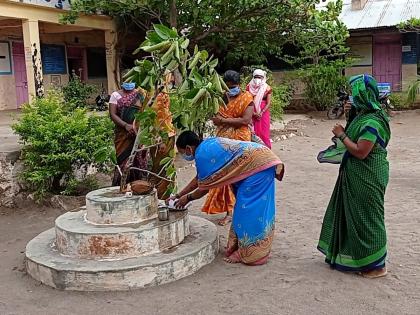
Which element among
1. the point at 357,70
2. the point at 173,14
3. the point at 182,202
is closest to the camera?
the point at 182,202

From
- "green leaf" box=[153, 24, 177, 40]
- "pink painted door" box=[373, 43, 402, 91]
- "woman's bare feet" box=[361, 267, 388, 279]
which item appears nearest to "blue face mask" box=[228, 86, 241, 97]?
"green leaf" box=[153, 24, 177, 40]

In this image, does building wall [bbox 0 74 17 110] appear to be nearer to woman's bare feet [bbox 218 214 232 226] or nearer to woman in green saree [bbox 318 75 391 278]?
woman's bare feet [bbox 218 214 232 226]

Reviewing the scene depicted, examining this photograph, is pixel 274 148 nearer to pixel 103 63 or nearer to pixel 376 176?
pixel 376 176

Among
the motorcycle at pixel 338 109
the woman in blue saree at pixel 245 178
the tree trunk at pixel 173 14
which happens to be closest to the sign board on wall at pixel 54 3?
the tree trunk at pixel 173 14

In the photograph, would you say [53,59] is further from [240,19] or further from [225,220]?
[225,220]

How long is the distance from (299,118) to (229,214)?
1043cm

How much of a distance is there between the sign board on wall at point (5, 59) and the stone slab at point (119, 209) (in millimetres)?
11268

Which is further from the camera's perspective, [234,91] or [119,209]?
[234,91]

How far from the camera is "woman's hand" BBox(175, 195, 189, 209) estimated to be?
4.29 metres

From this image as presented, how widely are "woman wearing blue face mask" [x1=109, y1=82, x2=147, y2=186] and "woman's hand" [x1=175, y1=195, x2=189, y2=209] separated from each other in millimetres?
1478

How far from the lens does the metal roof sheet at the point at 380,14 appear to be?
16.5m

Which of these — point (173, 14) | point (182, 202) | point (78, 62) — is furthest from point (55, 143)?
point (78, 62)

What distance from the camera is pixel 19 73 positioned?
48.4ft

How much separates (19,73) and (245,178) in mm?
12552
